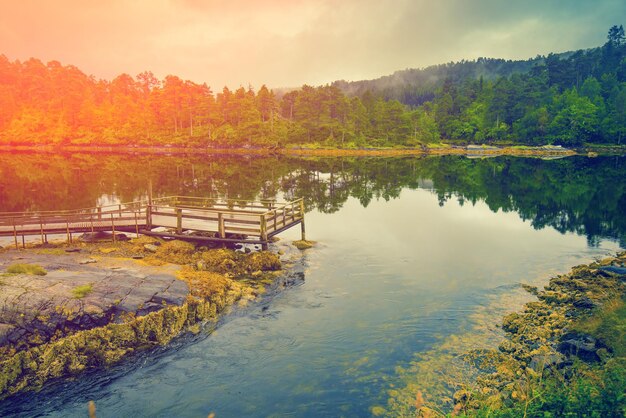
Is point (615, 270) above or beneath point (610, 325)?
above

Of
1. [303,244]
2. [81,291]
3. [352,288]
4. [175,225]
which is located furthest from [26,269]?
[303,244]

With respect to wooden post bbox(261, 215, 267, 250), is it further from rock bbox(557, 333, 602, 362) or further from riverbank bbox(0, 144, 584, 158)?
riverbank bbox(0, 144, 584, 158)

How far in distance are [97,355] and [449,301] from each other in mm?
14544

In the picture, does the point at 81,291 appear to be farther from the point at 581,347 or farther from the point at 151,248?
the point at 581,347

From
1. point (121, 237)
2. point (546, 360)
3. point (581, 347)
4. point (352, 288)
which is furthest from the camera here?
point (121, 237)

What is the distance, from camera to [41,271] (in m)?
16.9

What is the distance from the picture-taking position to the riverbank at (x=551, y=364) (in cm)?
816

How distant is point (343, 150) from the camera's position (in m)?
118

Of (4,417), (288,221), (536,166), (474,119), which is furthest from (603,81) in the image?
(4,417)

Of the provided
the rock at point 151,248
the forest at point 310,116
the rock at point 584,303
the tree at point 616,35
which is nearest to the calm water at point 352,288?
the rock at point 584,303

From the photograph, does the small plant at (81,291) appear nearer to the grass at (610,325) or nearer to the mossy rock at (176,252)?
the mossy rock at (176,252)

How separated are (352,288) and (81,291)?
39.6ft

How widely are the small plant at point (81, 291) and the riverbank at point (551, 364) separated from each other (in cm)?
1156

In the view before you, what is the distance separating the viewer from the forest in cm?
11862
